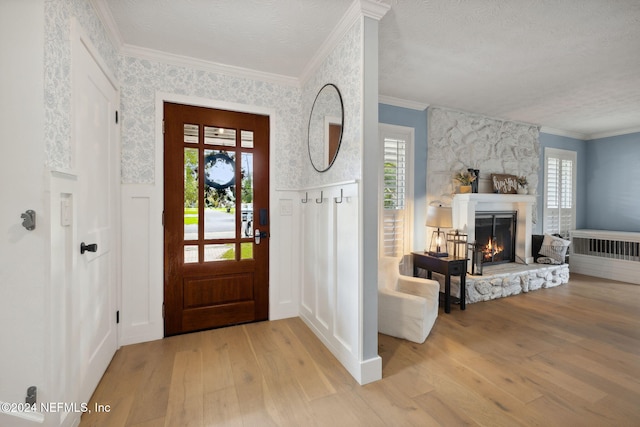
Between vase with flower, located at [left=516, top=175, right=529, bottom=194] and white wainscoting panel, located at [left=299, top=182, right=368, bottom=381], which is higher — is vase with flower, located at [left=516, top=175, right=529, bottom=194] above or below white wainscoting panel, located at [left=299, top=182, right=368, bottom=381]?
above

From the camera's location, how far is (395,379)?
190 cm

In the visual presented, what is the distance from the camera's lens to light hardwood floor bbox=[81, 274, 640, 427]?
1.56 m

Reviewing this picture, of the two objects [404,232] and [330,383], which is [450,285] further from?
[330,383]

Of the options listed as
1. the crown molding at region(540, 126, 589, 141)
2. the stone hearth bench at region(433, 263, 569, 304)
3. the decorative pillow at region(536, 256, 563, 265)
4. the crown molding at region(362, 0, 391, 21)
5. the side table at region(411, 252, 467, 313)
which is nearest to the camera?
the crown molding at region(362, 0, 391, 21)

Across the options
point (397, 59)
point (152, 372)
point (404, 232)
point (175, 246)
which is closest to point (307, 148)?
point (397, 59)

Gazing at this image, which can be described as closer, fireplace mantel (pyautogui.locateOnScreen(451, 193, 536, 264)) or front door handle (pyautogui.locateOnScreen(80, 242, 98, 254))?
front door handle (pyautogui.locateOnScreen(80, 242, 98, 254))

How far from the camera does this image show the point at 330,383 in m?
1.86

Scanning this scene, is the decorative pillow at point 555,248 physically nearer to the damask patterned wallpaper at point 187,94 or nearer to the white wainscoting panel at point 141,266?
the damask patterned wallpaper at point 187,94

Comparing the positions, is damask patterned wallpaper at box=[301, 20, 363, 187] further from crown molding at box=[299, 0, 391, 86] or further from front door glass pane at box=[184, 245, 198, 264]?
front door glass pane at box=[184, 245, 198, 264]

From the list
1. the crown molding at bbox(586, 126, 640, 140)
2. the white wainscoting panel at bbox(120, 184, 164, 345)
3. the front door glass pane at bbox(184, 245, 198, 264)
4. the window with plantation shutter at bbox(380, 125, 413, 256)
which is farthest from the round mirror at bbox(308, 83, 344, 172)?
the crown molding at bbox(586, 126, 640, 140)

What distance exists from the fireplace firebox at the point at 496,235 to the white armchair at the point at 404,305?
1.86 m

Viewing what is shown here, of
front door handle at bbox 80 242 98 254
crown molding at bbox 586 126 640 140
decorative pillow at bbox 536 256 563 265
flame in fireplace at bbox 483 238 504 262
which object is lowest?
decorative pillow at bbox 536 256 563 265

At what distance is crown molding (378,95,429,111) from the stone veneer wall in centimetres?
18

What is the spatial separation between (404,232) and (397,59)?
204cm
